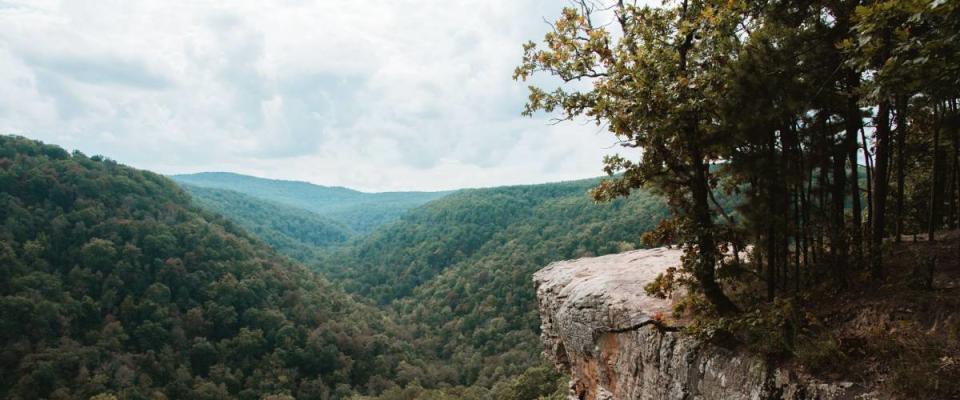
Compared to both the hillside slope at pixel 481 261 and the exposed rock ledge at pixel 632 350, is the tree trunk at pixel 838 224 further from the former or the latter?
the hillside slope at pixel 481 261

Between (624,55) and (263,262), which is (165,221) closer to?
(263,262)

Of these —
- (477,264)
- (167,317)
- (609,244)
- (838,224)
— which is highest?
(838,224)

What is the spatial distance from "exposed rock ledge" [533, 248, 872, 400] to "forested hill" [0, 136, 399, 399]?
55026 millimetres

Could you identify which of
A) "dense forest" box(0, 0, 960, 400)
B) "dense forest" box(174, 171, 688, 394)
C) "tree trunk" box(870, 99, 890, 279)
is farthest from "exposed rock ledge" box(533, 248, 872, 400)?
"dense forest" box(174, 171, 688, 394)

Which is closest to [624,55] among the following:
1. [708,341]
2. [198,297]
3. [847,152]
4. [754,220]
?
[754,220]

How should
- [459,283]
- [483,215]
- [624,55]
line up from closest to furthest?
1. [624,55]
2. [459,283]
3. [483,215]

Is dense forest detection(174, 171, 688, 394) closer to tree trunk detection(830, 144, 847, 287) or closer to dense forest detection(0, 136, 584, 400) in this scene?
dense forest detection(0, 136, 584, 400)

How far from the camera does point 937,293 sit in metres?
7.36

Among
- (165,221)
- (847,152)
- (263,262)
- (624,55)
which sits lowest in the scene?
(263,262)

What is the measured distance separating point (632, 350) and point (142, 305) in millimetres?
70252

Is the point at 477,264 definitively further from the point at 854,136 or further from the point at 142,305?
the point at 854,136

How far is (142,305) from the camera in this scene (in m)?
63.4

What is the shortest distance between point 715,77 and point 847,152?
10.1 ft

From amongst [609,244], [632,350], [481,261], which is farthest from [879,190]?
[481,261]
